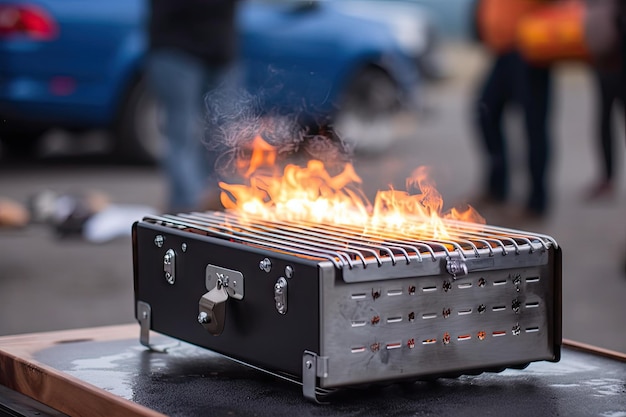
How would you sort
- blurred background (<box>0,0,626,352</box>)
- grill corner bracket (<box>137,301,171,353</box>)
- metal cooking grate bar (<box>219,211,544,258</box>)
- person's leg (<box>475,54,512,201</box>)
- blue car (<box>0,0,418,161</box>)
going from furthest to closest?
blue car (<box>0,0,418,161</box>)
person's leg (<box>475,54,512,201</box>)
blurred background (<box>0,0,626,352</box>)
grill corner bracket (<box>137,301,171,353</box>)
metal cooking grate bar (<box>219,211,544,258</box>)

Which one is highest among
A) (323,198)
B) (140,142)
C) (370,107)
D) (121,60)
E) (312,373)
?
(121,60)

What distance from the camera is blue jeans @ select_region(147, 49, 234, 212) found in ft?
21.2

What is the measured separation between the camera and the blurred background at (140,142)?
5.43 meters

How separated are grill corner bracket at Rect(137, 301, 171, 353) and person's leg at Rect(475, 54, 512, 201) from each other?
502 centimetres

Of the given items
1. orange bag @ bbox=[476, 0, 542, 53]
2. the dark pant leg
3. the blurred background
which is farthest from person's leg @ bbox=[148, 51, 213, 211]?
the dark pant leg

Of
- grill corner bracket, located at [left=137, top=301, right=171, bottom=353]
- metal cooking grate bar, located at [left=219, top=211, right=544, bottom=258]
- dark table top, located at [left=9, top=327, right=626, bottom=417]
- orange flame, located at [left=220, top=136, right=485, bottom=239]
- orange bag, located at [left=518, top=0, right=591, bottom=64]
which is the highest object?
orange bag, located at [left=518, top=0, right=591, bottom=64]

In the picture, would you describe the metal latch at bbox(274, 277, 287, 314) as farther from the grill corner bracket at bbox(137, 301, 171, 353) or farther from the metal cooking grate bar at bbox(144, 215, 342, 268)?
the grill corner bracket at bbox(137, 301, 171, 353)

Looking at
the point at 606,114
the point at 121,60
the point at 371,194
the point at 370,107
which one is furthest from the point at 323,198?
the point at 370,107

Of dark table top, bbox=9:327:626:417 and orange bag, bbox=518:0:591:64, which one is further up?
orange bag, bbox=518:0:591:64

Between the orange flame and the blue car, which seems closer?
the orange flame

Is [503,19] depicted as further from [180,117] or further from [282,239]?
[282,239]

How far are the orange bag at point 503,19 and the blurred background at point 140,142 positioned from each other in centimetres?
68

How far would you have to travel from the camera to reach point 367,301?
1.89 meters

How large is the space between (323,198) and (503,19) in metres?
4.82
